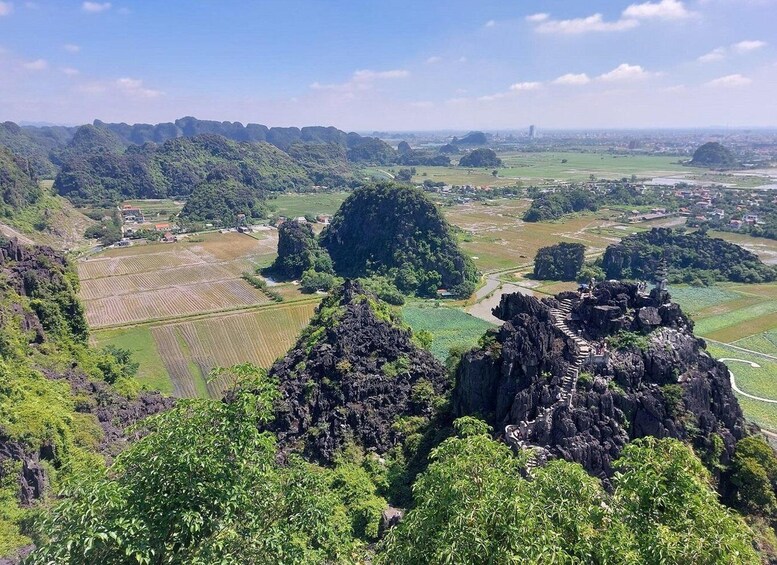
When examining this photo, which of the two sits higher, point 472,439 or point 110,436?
point 472,439

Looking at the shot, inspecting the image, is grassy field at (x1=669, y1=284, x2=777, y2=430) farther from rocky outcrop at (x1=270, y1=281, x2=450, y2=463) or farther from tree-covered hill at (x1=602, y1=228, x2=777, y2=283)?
rocky outcrop at (x1=270, y1=281, x2=450, y2=463)

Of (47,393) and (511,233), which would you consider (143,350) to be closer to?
(47,393)

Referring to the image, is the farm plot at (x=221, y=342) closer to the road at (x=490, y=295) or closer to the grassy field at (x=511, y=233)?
the road at (x=490, y=295)

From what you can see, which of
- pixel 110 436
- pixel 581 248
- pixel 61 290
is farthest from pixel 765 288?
pixel 61 290

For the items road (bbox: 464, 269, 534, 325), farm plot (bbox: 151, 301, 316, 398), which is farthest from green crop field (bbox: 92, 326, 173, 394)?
road (bbox: 464, 269, 534, 325)

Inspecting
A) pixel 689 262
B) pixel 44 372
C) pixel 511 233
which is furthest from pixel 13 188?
pixel 689 262

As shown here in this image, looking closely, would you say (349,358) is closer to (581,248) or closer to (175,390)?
(175,390)
